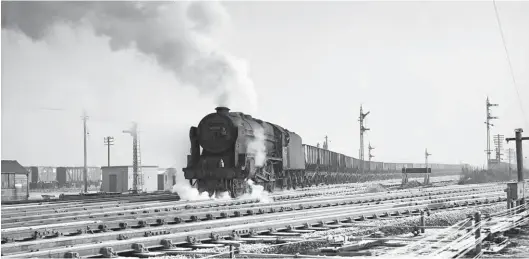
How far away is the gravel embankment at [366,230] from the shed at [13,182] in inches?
1029

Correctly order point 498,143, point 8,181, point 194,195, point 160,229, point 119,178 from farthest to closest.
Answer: point 498,143
point 119,178
point 8,181
point 194,195
point 160,229

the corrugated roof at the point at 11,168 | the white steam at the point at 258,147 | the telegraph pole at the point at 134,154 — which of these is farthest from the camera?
the telegraph pole at the point at 134,154

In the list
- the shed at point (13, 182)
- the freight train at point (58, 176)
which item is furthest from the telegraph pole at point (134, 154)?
the freight train at point (58, 176)

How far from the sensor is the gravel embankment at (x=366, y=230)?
9.24 metres

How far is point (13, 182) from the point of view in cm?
3516

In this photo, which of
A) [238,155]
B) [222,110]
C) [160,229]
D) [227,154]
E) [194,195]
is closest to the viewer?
[160,229]

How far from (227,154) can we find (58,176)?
59.0m

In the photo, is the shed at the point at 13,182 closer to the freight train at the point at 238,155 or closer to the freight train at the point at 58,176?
the freight train at the point at 238,155

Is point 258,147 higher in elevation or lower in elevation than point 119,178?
higher

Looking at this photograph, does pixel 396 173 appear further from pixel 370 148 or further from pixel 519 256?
pixel 519 256

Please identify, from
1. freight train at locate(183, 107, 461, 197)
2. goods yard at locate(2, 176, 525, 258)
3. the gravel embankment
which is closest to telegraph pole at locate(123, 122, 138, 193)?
freight train at locate(183, 107, 461, 197)

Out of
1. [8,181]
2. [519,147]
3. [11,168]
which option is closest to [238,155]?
[519,147]

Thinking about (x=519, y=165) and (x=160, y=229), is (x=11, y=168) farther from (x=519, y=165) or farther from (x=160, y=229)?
(x=519, y=165)

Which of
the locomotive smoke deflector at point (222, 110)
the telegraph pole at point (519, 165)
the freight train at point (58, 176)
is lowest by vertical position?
the freight train at point (58, 176)
